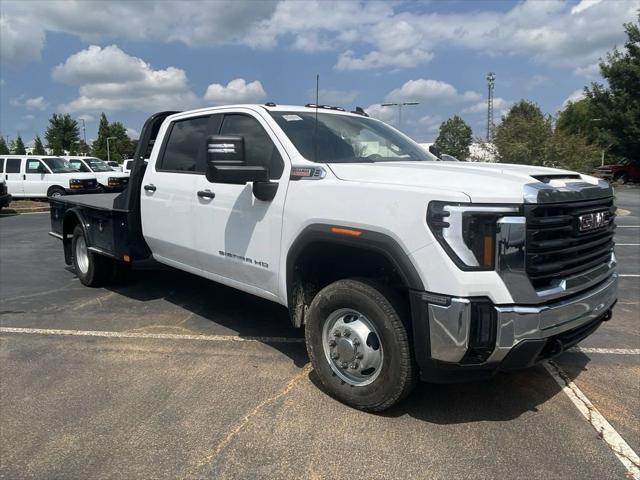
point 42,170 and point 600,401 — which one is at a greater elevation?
point 42,170

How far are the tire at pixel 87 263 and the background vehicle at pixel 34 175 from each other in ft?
48.4

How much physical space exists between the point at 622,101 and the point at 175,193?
135 ft

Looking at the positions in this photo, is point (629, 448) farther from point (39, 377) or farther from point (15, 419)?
point (39, 377)

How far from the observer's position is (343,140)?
14.4ft

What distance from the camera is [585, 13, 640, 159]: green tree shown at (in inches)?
1484

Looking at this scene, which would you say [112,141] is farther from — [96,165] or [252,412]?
[252,412]

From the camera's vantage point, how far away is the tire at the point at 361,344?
3.28m

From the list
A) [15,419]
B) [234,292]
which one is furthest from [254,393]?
[234,292]

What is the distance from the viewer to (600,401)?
3748 millimetres

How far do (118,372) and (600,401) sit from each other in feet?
11.7

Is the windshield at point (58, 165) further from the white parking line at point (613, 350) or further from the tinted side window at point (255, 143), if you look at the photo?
the white parking line at point (613, 350)

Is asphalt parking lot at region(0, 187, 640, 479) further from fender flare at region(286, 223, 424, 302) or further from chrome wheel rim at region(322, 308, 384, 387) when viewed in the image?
fender flare at region(286, 223, 424, 302)

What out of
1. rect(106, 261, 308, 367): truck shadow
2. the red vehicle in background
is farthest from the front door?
the red vehicle in background

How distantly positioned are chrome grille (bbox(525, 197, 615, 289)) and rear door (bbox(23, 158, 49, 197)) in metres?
21.4
